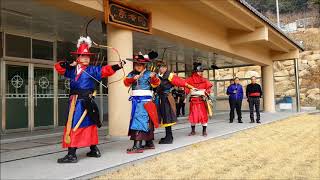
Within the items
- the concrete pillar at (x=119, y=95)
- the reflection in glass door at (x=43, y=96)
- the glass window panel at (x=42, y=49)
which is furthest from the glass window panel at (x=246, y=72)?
the concrete pillar at (x=119, y=95)

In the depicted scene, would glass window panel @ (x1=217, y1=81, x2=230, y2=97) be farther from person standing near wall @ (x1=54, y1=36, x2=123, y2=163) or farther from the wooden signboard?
person standing near wall @ (x1=54, y1=36, x2=123, y2=163)

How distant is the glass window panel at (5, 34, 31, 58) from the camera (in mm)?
10367

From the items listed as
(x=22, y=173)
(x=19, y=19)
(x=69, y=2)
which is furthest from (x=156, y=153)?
(x=19, y=19)

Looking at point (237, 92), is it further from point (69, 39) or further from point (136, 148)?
point (136, 148)

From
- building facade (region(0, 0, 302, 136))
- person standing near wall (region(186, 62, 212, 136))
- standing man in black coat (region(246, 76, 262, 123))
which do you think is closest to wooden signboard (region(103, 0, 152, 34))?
building facade (region(0, 0, 302, 136))

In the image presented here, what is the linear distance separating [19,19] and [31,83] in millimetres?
2139

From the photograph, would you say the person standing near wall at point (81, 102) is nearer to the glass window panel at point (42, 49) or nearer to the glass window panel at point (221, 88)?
the glass window panel at point (42, 49)

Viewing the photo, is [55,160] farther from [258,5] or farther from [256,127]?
[258,5]

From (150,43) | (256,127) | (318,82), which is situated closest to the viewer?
(256,127)

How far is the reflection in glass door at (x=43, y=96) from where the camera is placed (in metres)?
11.1

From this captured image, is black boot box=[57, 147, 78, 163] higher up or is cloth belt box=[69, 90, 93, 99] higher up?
cloth belt box=[69, 90, 93, 99]

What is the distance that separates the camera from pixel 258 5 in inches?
2227

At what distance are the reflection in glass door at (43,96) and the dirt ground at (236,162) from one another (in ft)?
17.0

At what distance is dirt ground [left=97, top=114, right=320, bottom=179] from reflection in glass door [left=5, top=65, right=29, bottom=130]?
517 centimetres
